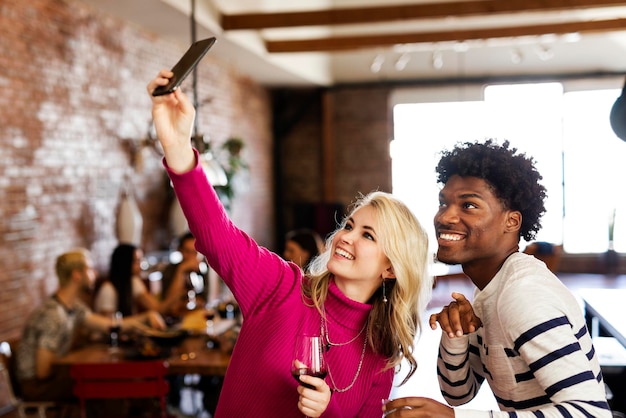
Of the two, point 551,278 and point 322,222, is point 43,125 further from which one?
point 322,222

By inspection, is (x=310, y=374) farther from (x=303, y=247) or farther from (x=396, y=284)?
(x=303, y=247)

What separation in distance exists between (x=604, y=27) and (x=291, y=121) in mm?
5791

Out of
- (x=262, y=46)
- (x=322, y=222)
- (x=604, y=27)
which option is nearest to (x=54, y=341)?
(x=262, y=46)

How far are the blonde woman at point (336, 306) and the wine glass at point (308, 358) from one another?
0.44 feet

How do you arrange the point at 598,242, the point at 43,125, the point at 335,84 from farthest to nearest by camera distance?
the point at 335,84
the point at 598,242
the point at 43,125

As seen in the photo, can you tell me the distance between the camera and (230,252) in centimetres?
189

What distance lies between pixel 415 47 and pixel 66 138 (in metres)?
5.76

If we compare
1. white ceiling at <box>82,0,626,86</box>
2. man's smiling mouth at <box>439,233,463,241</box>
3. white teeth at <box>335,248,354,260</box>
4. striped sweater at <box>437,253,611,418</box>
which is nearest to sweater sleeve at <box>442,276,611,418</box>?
striped sweater at <box>437,253,611,418</box>

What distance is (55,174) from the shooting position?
18.9 feet

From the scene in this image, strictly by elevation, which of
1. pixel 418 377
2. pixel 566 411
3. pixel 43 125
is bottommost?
pixel 418 377

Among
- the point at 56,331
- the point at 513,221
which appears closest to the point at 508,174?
the point at 513,221

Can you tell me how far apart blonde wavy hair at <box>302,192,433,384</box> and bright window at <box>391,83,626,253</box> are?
33.2 ft

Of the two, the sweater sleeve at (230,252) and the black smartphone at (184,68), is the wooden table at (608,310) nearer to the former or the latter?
the sweater sleeve at (230,252)

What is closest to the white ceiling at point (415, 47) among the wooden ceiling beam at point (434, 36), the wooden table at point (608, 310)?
Answer: the wooden ceiling beam at point (434, 36)
